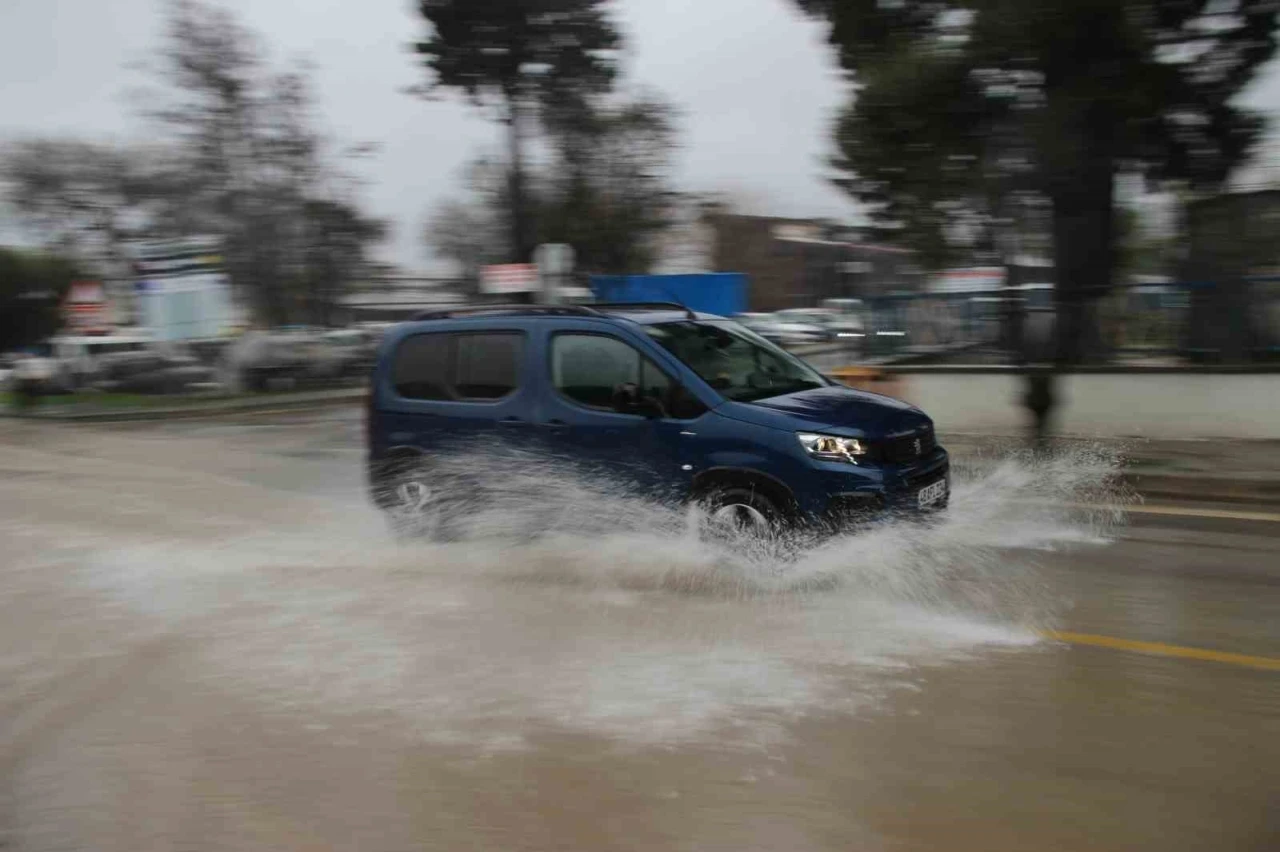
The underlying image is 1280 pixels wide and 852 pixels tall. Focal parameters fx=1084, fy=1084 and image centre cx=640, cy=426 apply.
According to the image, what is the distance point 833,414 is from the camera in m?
6.43

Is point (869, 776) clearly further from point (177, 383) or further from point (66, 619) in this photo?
point (177, 383)

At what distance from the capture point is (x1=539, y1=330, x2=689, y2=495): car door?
261 inches

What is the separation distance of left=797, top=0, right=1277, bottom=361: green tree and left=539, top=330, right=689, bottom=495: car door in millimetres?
5739

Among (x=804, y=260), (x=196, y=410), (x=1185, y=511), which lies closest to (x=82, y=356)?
(x=196, y=410)

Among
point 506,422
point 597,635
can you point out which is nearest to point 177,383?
point 506,422

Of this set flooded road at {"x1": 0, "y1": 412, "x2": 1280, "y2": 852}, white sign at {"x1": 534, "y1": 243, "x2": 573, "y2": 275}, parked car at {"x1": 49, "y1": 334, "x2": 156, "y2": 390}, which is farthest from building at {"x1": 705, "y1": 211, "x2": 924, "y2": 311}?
parked car at {"x1": 49, "y1": 334, "x2": 156, "y2": 390}

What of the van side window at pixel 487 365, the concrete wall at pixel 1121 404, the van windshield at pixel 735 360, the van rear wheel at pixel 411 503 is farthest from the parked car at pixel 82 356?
the van windshield at pixel 735 360

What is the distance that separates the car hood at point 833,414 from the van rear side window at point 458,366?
69.0 inches

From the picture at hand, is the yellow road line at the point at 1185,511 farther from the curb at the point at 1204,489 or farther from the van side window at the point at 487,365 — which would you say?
the van side window at the point at 487,365

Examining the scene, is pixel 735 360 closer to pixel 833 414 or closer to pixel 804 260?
pixel 833 414

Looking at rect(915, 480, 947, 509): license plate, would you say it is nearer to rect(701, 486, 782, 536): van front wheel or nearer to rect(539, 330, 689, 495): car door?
rect(701, 486, 782, 536): van front wheel

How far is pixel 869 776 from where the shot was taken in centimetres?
374

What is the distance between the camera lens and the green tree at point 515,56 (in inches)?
1117

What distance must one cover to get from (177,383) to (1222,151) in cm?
2230
